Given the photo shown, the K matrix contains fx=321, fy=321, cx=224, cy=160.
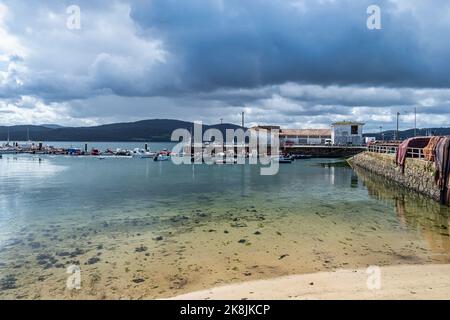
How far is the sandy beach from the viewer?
26.4 ft

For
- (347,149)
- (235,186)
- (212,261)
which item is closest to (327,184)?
(235,186)

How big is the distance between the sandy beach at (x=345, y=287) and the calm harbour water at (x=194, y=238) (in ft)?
2.50

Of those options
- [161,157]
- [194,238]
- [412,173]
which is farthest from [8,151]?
[412,173]

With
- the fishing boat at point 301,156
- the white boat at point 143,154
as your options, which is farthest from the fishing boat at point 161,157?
the fishing boat at point 301,156

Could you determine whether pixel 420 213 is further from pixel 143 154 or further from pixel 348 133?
pixel 143 154

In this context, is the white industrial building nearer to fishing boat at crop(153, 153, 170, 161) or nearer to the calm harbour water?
fishing boat at crop(153, 153, 170, 161)

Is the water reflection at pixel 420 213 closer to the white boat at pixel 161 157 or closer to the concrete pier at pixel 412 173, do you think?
the concrete pier at pixel 412 173

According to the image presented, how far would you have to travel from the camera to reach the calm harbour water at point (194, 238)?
34.3 ft

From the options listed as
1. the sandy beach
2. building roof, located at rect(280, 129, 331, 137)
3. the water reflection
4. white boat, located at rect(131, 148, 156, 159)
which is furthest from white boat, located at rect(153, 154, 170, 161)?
the sandy beach

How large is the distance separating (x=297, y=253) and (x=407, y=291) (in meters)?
4.83

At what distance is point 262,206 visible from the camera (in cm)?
2336

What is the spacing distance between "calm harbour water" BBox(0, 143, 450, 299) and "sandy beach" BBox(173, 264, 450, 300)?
2.50ft

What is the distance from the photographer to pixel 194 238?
49.2 feet

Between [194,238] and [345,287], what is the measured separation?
308 inches
